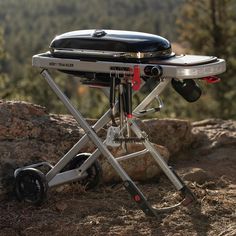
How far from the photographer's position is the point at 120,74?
463 centimetres

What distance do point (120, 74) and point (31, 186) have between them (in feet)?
4.62

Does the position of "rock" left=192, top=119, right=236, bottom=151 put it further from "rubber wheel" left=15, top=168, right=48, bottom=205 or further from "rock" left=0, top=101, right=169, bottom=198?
"rubber wheel" left=15, top=168, right=48, bottom=205

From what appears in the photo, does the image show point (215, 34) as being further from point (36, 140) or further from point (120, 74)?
point (120, 74)

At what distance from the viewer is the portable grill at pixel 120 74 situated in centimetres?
455

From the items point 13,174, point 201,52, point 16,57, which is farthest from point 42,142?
point 16,57

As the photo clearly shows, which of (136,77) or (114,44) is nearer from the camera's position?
(136,77)

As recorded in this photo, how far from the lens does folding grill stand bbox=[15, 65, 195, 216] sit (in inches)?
187

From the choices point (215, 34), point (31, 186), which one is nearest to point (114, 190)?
point (31, 186)

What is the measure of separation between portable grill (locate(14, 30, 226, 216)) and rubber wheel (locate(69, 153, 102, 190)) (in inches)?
14.0

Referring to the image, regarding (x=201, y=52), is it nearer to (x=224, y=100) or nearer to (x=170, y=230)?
(x=224, y=100)

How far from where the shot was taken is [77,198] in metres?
5.51

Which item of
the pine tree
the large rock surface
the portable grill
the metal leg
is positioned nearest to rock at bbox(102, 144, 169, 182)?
the large rock surface

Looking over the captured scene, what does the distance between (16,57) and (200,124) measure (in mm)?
81865

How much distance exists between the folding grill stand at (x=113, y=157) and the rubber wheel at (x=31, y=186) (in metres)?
0.06
